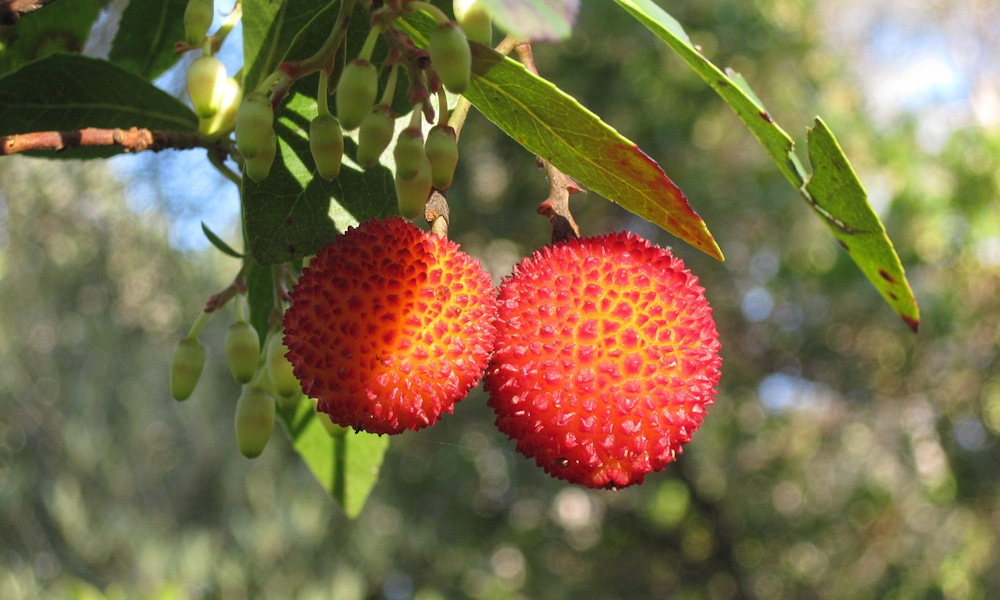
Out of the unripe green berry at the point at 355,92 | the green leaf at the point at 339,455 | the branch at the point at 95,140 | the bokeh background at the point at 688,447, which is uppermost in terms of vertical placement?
the unripe green berry at the point at 355,92

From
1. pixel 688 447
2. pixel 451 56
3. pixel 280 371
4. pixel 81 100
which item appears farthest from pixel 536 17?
pixel 688 447

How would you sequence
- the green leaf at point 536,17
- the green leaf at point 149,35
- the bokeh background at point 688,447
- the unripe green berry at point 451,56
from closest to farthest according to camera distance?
the green leaf at point 536,17
the unripe green berry at point 451,56
the green leaf at point 149,35
the bokeh background at point 688,447

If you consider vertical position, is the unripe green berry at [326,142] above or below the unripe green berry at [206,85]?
above

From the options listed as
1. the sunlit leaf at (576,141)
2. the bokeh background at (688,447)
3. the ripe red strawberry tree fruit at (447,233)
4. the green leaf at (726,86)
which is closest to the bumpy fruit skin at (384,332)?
the ripe red strawberry tree fruit at (447,233)

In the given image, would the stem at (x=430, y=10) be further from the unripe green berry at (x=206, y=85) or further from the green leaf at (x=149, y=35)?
the green leaf at (x=149, y=35)

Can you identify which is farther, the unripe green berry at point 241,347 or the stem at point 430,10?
the unripe green berry at point 241,347

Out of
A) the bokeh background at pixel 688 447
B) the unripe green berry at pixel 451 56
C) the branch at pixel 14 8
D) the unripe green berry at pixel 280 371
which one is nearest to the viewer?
the unripe green berry at pixel 451 56

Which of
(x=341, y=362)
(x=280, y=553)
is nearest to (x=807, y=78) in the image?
(x=280, y=553)

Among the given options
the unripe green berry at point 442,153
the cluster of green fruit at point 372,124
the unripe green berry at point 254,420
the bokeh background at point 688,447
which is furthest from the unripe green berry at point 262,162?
the bokeh background at point 688,447

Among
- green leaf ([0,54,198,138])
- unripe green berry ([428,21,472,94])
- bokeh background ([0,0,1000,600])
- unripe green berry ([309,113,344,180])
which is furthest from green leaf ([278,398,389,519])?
bokeh background ([0,0,1000,600])
